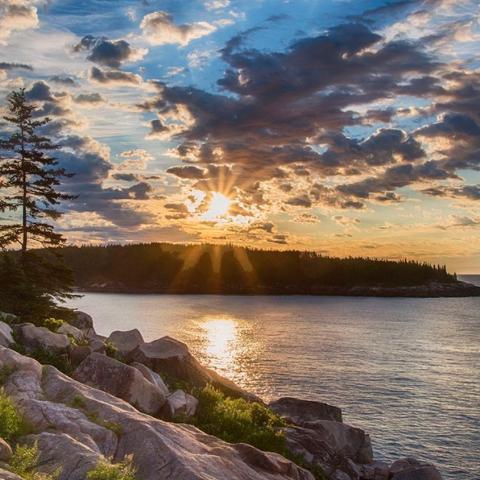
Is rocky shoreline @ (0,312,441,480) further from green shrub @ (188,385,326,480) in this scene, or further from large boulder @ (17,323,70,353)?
green shrub @ (188,385,326,480)

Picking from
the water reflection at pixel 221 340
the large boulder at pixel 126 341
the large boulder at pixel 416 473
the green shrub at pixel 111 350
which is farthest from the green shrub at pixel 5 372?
the water reflection at pixel 221 340

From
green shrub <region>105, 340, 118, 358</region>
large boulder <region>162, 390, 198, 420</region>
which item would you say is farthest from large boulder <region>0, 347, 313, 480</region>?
green shrub <region>105, 340, 118, 358</region>

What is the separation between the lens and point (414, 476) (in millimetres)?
29281

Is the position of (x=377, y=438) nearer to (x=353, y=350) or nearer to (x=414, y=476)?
(x=414, y=476)

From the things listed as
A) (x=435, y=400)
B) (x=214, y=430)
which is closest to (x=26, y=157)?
(x=214, y=430)

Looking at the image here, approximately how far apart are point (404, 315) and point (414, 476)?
495 ft

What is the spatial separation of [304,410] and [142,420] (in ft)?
67.0

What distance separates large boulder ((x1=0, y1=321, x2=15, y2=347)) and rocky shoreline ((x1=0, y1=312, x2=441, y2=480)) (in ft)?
0.20

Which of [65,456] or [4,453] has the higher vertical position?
[4,453]

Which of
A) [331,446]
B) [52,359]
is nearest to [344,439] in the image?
[331,446]

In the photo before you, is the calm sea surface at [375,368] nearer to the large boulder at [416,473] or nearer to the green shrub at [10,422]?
the large boulder at [416,473]

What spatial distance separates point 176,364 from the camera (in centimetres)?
3050

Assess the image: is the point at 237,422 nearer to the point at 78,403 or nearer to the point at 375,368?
the point at 78,403

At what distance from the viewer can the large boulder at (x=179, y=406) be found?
22.8 metres
